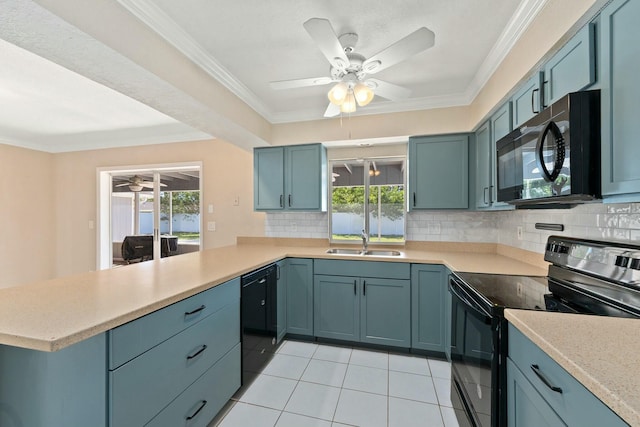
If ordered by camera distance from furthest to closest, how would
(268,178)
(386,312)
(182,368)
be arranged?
(268,178) → (386,312) → (182,368)

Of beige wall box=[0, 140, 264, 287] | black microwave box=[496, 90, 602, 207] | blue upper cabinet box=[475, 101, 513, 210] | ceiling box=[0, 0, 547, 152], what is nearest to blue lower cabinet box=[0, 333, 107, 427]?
ceiling box=[0, 0, 547, 152]

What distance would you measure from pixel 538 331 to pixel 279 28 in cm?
204

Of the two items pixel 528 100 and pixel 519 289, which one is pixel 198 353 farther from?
pixel 528 100

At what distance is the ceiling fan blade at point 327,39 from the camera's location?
4.38 feet

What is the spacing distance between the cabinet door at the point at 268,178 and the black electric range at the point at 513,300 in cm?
207

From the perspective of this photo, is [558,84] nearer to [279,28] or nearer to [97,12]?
[279,28]

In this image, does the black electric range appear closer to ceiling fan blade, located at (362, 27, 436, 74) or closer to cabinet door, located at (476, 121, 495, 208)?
cabinet door, located at (476, 121, 495, 208)

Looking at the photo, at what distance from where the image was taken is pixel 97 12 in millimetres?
1332

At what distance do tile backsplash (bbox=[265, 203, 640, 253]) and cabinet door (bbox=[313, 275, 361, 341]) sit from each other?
2.64 ft

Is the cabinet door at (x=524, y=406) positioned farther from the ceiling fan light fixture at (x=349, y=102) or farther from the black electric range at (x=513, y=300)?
the ceiling fan light fixture at (x=349, y=102)

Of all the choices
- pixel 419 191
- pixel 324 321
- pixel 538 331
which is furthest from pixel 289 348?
pixel 538 331

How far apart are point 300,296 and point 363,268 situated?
2.27 feet

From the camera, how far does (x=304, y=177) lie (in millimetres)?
3086

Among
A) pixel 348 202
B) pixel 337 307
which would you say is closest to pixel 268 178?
pixel 348 202
